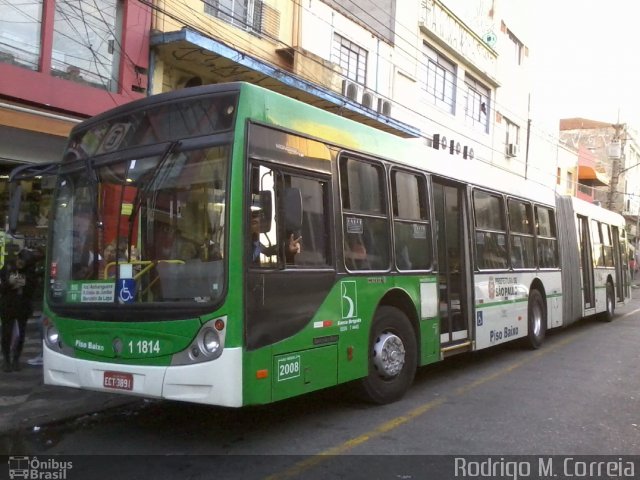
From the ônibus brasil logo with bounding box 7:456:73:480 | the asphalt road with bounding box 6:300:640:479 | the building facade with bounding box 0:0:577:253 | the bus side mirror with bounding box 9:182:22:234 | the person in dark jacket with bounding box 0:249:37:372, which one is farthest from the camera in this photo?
the building facade with bounding box 0:0:577:253

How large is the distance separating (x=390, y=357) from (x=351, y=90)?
1027 centimetres

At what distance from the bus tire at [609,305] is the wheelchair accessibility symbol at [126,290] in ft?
43.5

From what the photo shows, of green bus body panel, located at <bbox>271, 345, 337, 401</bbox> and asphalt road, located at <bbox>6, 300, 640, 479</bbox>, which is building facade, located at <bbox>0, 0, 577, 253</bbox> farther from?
green bus body panel, located at <bbox>271, 345, 337, 401</bbox>

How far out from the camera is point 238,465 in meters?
4.57

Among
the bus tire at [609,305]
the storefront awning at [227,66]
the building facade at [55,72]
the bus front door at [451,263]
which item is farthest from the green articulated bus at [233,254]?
the bus tire at [609,305]

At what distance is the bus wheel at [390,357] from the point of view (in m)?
6.20

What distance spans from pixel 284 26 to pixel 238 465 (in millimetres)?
11429

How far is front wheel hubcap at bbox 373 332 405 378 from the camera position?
6219mm

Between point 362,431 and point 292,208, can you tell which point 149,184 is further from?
point 362,431

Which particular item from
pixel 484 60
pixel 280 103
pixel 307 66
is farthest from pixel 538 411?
pixel 484 60

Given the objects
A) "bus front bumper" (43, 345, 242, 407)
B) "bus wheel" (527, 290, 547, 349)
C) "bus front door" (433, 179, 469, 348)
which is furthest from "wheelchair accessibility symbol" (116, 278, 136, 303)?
"bus wheel" (527, 290, 547, 349)

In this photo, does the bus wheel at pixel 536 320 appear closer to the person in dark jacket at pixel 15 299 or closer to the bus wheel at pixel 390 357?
the bus wheel at pixel 390 357

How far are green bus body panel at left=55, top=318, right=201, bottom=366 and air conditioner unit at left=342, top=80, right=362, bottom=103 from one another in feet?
36.3

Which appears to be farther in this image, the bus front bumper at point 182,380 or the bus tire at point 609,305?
the bus tire at point 609,305
